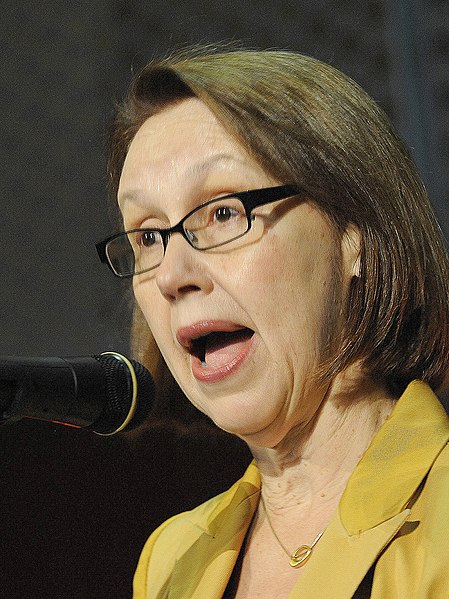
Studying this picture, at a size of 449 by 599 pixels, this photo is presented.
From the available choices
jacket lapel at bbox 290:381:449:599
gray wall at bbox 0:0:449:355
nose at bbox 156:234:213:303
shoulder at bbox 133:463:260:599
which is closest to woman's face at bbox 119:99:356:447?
nose at bbox 156:234:213:303

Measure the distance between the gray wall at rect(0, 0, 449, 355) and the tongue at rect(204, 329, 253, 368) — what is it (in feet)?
4.83

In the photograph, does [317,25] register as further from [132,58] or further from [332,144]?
[332,144]

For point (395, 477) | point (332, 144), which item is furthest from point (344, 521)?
point (332, 144)

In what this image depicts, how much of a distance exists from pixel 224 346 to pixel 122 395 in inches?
11.2

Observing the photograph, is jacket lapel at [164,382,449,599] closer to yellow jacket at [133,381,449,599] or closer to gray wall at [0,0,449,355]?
yellow jacket at [133,381,449,599]

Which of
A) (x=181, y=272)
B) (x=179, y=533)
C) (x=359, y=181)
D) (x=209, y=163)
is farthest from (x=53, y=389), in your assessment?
(x=179, y=533)

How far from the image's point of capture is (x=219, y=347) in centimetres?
161

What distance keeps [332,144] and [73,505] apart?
36.2 inches

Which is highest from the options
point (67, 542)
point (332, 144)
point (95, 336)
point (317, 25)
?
point (317, 25)

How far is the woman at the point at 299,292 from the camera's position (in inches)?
59.9

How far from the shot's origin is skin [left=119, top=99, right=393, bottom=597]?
1.53 metres

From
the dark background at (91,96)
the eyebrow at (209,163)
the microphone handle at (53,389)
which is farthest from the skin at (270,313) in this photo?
the dark background at (91,96)

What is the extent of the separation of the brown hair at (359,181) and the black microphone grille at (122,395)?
1.07 ft

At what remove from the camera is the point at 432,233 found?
5.40ft
